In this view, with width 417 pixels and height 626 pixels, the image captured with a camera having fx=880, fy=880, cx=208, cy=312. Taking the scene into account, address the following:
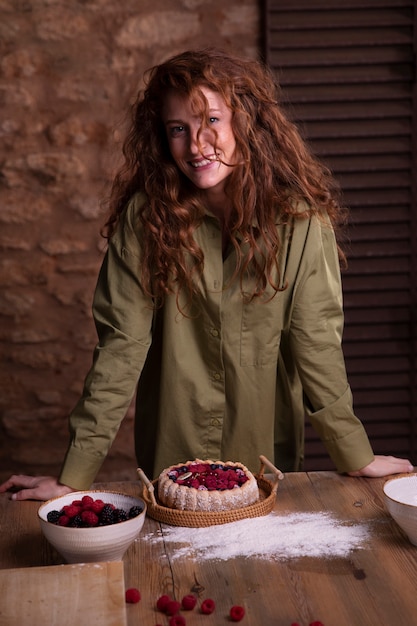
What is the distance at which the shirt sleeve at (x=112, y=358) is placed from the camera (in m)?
2.05

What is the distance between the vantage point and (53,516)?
164 centimetres

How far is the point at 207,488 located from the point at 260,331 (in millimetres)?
566

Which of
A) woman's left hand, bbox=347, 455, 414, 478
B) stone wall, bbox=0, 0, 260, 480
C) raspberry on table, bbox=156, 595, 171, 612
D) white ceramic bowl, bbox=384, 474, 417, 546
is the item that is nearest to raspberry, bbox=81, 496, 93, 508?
raspberry on table, bbox=156, 595, 171, 612

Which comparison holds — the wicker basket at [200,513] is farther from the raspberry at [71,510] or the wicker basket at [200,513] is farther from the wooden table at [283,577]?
the raspberry at [71,510]

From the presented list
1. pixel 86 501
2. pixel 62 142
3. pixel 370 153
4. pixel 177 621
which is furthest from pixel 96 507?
pixel 370 153

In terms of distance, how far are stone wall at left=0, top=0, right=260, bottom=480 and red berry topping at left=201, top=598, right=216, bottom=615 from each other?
2.22 meters

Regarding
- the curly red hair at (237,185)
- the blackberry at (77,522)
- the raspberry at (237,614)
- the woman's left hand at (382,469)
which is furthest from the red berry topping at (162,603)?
the curly red hair at (237,185)

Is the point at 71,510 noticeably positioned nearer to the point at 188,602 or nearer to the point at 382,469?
the point at 188,602

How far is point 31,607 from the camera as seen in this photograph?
136 cm

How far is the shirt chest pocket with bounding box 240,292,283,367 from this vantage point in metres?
2.23

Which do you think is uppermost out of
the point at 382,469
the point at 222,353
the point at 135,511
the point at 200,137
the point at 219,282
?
the point at 200,137

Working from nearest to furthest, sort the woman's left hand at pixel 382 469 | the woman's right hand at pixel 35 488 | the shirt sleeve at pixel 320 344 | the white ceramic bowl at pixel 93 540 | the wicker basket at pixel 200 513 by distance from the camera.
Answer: the white ceramic bowl at pixel 93 540 → the wicker basket at pixel 200 513 → the woman's right hand at pixel 35 488 → the woman's left hand at pixel 382 469 → the shirt sleeve at pixel 320 344

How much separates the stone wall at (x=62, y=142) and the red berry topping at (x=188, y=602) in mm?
2217

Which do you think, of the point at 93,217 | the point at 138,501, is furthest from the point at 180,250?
the point at 93,217
